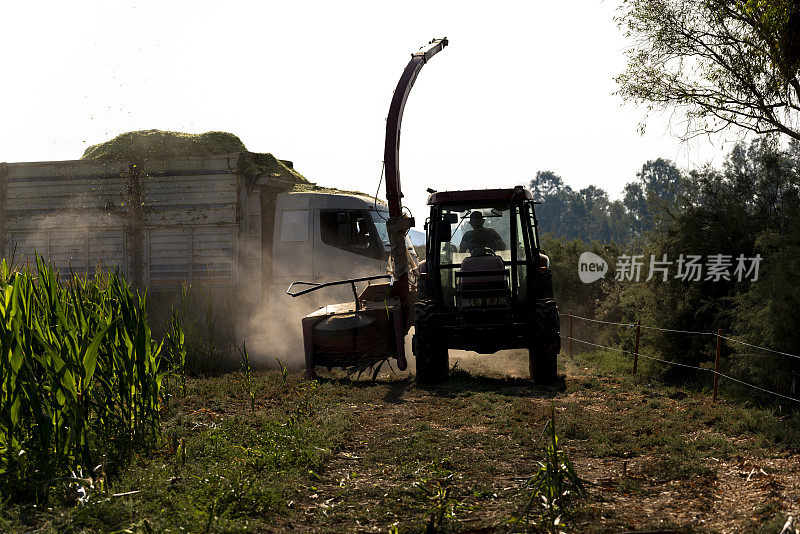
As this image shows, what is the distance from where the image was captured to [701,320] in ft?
39.8

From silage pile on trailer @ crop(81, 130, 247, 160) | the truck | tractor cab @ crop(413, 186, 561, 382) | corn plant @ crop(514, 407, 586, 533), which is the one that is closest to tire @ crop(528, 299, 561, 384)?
tractor cab @ crop(413, 186, 561, 382)

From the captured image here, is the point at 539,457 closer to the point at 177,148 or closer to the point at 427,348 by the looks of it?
the point at 427,348

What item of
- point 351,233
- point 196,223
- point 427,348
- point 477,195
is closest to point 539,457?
point 427,348

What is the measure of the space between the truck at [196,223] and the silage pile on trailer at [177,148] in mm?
108

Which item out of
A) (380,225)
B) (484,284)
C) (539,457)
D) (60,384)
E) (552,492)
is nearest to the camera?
(552,492)

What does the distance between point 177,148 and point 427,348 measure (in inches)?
325

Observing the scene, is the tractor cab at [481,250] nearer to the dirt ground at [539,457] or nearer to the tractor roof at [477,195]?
the tractor roof at [477,195]

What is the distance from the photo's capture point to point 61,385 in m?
5.53

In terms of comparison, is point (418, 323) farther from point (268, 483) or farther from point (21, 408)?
point (21, 408)

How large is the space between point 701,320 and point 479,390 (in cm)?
411

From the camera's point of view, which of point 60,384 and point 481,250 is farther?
point 481,250

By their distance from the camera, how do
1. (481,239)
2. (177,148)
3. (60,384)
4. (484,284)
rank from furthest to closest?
1. (177,148)
2. (481,239)
3. (484,284)
4. (60,384)

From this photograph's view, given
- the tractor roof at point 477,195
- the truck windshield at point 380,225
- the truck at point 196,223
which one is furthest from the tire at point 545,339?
the truck windshield at point 380,225

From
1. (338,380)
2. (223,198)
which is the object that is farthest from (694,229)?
(223,198)
